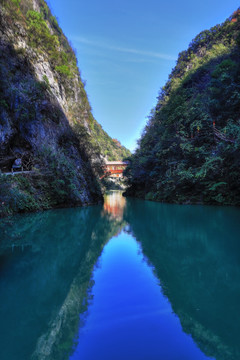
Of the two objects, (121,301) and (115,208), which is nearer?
(121,301)

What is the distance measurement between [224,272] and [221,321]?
1.60 meters

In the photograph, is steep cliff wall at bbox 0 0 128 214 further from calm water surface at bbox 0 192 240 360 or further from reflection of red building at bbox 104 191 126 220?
calm water surface at bbox 0 192 240 360

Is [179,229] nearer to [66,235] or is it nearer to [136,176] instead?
[66,235]

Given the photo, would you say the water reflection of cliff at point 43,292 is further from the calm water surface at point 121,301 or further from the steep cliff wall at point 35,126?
the steep cliff wall at point 35,126

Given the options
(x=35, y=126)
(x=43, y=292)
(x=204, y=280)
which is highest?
(x=35, y=126)

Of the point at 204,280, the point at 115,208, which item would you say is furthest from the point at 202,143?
the point at 204,280

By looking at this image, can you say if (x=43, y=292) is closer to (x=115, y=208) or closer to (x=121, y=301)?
(x=121, y=301)

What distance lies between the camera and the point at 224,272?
3.82 metres

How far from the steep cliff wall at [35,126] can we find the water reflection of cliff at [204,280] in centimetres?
824

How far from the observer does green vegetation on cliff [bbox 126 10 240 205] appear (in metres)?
14.4

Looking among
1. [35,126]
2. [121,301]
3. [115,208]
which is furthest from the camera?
[115,208]

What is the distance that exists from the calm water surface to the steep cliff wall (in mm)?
7463

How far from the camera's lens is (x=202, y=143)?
17.5 metres

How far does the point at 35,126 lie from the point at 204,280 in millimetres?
14244
